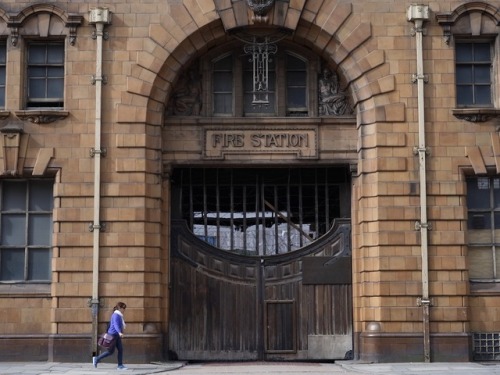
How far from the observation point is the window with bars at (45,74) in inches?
926

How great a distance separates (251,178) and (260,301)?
323 centimetres

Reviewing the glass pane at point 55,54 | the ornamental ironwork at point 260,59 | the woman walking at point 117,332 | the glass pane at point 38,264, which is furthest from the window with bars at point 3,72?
the woman walking at point 117,332

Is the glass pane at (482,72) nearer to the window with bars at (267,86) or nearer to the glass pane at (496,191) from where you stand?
the glass pane at (496,191)

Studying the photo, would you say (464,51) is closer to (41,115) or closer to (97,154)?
(97,154)

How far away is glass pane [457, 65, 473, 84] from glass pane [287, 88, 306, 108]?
3989mm

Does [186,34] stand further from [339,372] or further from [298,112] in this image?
[339,372]

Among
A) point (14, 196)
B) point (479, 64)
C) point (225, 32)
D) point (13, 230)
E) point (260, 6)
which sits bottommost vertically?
point (13, 230)

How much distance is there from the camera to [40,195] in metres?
23.3

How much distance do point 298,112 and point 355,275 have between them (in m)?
Answer: 4.49

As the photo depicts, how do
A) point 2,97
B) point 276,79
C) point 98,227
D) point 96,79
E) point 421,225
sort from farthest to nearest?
1. point 276,79
2. point 2,97
3. point 96,79
4. point 421,225
5. point 98,227

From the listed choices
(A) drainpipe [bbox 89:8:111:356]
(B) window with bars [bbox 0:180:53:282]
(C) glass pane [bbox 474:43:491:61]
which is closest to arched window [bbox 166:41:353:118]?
(A) drainpipe [bbox 89:8:111:356]

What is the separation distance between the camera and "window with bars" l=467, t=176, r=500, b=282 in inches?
914

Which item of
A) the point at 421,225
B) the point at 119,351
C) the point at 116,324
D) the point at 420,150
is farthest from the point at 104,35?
the point at 421,225

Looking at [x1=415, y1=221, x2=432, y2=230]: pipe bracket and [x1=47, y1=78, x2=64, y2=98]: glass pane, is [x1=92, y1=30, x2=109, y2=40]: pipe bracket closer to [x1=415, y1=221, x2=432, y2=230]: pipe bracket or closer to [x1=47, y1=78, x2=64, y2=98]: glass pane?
[x1=47, y1=78, x2=64, y2=98]: glass pane
